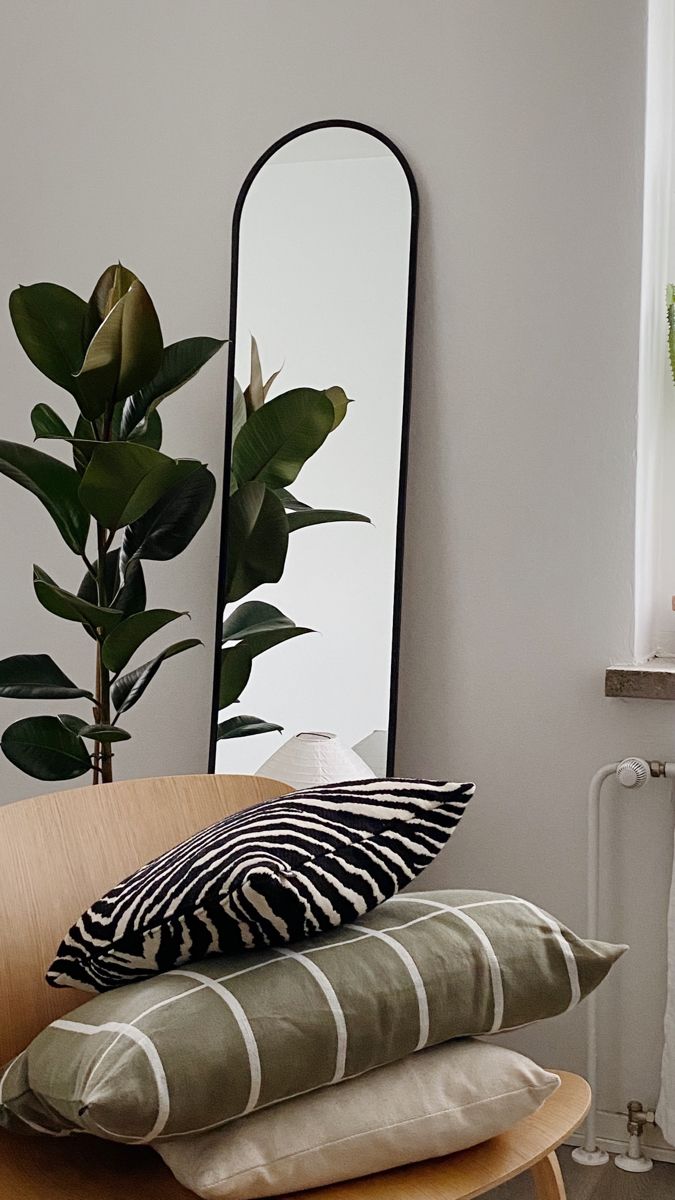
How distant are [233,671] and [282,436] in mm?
441

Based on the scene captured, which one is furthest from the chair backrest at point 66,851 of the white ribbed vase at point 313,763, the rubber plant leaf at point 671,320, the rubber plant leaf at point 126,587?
the rubber plant leaf at point 671,320

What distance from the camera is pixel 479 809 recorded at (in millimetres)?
2055

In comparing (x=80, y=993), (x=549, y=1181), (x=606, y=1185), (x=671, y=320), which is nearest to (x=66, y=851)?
(x=80, y=993)

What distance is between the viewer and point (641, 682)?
1899 mm

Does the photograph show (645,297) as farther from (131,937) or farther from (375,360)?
(131,937)

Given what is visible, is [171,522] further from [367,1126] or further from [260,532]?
[367,1126]

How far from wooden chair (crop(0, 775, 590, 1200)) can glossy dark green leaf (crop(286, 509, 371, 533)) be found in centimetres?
67

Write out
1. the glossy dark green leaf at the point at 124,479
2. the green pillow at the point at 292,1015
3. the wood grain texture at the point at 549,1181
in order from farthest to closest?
the glossy dark green leaf at the point at 124,479 → the wood grain texture at the point at 549,1181 → the green pillow at the point at 292,1015

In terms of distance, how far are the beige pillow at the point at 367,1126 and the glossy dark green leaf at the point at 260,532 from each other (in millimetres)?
1081

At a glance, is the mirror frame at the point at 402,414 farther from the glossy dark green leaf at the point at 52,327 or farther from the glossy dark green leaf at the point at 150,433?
the glossy dark green leaf at the point at 52,327

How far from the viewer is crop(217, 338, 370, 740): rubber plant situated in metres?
1.96

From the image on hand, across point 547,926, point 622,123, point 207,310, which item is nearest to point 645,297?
point 622,123

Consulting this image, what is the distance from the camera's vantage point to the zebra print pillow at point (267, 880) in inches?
39.0

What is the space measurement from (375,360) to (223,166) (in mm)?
519
